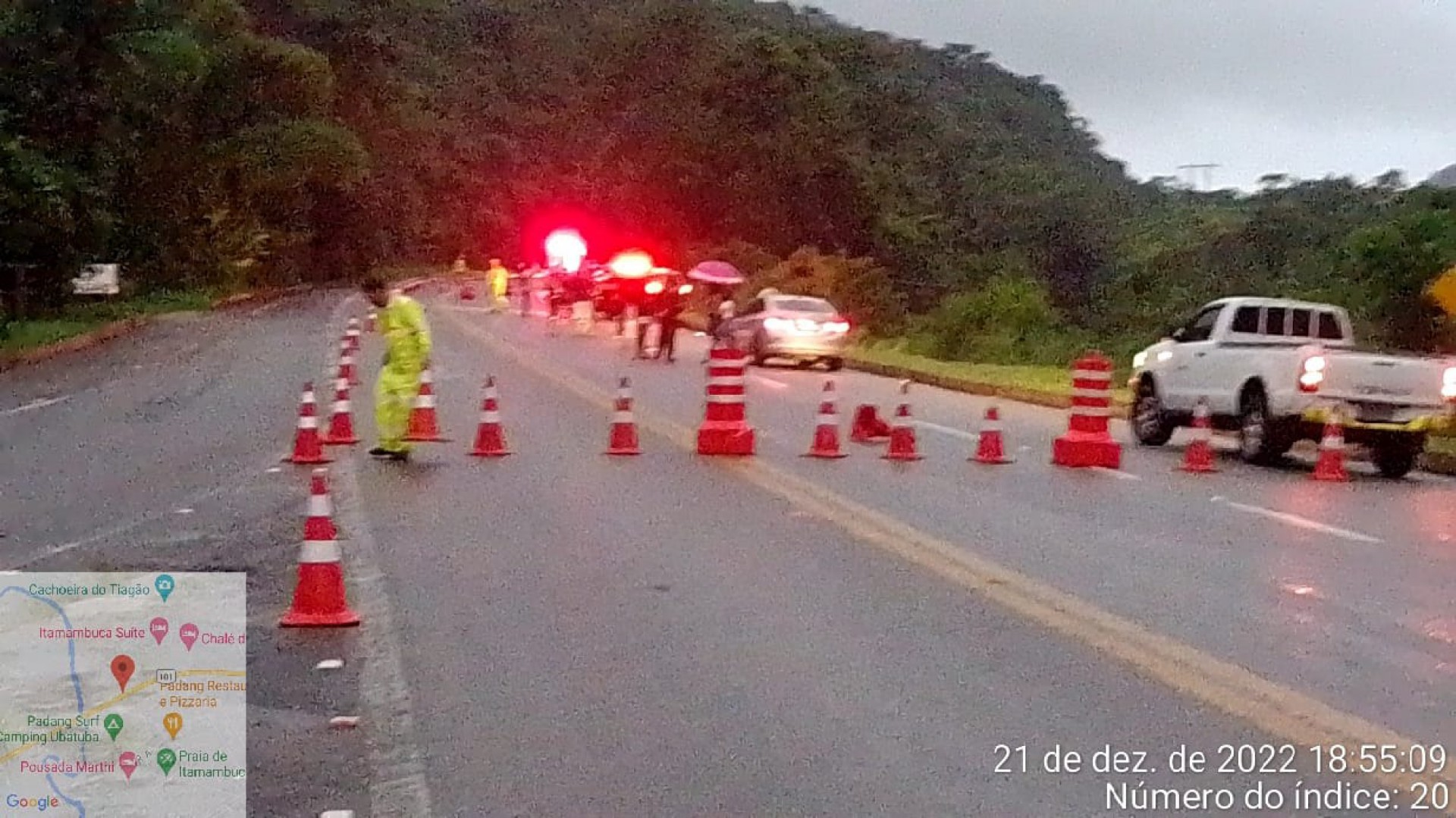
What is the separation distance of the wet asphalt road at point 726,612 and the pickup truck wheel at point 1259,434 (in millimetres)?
419

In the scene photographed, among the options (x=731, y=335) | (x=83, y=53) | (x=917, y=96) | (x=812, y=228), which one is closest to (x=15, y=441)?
(x=731, y=335)

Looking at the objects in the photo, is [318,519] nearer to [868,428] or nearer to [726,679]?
[726,679]

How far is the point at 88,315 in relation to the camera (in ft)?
158

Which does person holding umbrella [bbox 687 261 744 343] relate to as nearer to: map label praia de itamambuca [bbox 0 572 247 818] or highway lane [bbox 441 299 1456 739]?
highway lane [bbox 441 299 1456 739]

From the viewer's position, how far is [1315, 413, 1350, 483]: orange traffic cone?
1938cm

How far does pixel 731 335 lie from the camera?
37.0m

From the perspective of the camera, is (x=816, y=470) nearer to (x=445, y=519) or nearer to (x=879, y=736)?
(x=445, y=519)

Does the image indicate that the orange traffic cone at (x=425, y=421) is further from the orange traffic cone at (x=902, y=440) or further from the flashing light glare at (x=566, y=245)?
the flashing light glare at (x=566, y=245)

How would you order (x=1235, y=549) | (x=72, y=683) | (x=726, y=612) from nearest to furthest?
(x=72, y=683)
(x=726, y=612)
(x=1235, y=549)

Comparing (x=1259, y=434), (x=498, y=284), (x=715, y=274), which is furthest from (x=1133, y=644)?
(x=498, y=284)

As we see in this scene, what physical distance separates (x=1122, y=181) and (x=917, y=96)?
2692cm

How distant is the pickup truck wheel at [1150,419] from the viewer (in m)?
23.2

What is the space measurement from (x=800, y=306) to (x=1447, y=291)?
49.7 ft

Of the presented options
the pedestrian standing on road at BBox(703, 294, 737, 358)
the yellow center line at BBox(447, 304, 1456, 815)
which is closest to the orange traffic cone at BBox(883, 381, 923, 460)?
the yellow center line at BBox(447, 304, 1456, 815)
